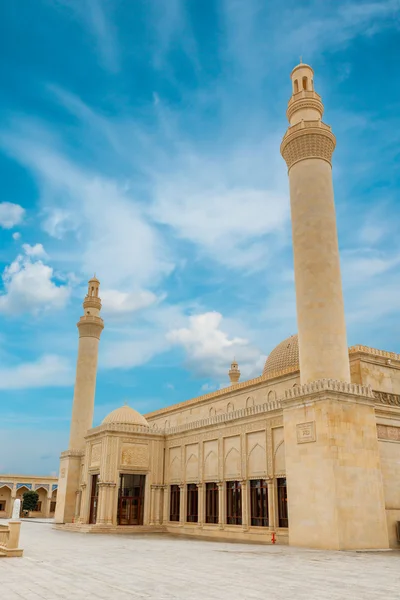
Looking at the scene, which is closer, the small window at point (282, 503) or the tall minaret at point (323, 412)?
the tall minaret at point (323, 412)

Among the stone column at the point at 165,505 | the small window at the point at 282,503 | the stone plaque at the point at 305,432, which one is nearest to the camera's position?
the stone plaque at the point at 305,432

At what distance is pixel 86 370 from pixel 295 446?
2284 cm

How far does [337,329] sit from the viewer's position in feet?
70.5

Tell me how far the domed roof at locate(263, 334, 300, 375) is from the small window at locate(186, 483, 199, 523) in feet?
26.7

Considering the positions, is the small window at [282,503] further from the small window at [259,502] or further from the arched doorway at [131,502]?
the arched doorway at [131,502]

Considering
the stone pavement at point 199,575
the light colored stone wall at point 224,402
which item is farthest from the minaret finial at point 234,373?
the stone pavement at point 199,575

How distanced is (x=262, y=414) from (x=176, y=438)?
8.54m

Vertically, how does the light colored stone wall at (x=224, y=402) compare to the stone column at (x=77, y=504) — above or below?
above

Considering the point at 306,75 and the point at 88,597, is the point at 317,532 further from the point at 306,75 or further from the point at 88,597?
the point at 306,75

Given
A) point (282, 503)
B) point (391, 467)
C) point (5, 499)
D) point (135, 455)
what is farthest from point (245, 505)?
point (5, 499)

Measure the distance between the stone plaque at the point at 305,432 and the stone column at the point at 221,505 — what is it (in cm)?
822

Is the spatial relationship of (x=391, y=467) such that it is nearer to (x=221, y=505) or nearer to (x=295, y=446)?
(x=295, y=446)

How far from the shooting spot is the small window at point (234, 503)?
2549 centimetres

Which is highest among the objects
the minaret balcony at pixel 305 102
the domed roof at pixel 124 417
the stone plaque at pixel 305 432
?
the minaret balcony at pixel 305 102
